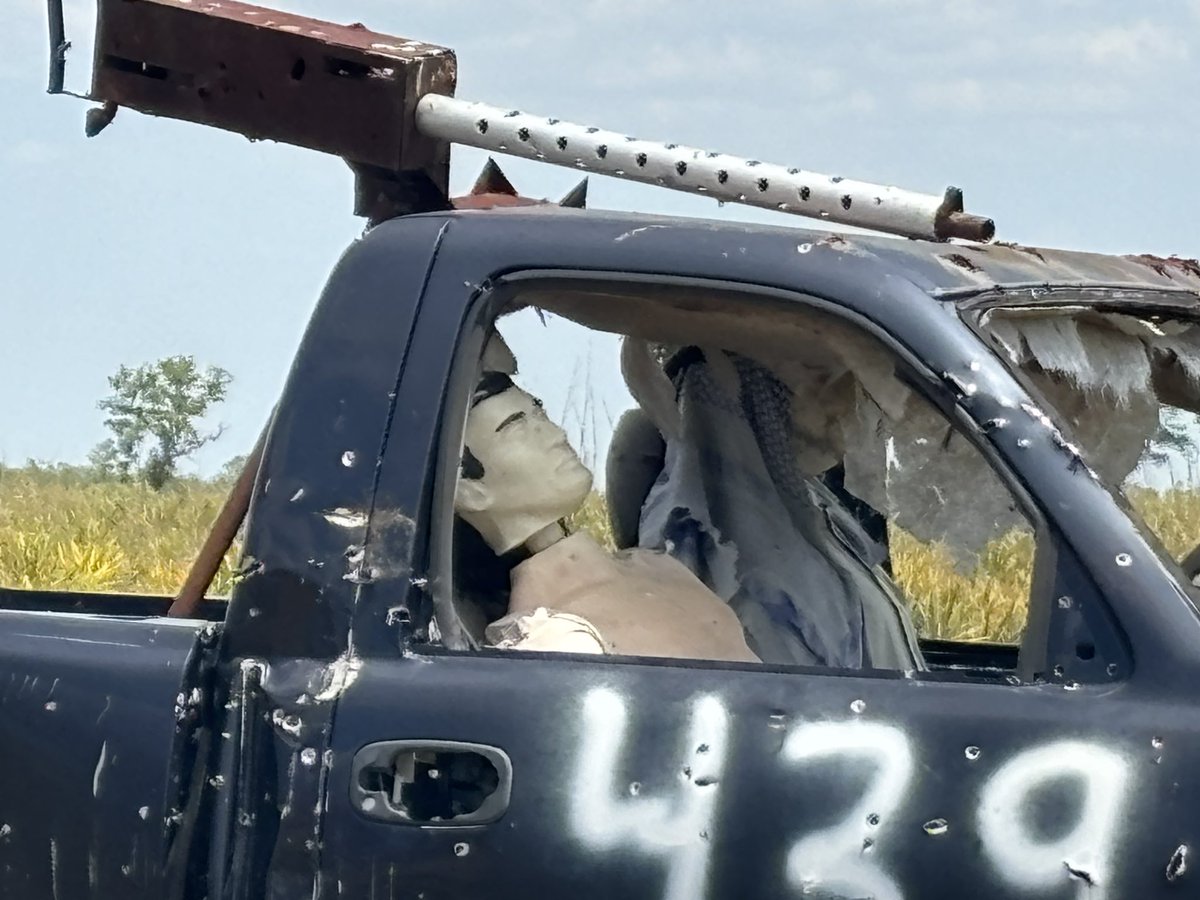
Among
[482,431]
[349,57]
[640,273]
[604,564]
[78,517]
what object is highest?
[349,57]

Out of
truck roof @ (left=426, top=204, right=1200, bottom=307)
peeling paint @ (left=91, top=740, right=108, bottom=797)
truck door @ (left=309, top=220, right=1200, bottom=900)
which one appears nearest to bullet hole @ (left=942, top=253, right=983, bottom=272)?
truck roof @ (left=426, top=204, right=1200, bottom=307)

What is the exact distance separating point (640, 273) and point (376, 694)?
638mm

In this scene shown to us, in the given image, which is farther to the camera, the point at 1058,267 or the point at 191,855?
the point at 1058,267

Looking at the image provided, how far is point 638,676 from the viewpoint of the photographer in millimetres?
1904

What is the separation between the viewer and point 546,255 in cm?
209

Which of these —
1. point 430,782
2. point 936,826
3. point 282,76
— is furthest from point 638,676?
point 282,76

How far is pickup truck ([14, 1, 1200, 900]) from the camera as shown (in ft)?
5.84

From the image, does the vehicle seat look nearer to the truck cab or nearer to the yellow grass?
the truck cab

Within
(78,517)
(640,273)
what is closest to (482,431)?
(640,273)

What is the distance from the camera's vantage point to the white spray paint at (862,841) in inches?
70.2

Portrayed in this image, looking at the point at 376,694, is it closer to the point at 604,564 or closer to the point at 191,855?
the point at 191,855

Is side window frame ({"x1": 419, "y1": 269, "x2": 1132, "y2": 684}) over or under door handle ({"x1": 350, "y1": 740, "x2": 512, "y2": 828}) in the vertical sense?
over

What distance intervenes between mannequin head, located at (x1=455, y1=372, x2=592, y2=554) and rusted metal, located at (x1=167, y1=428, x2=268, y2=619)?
0.38m

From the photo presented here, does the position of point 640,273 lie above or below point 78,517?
above
